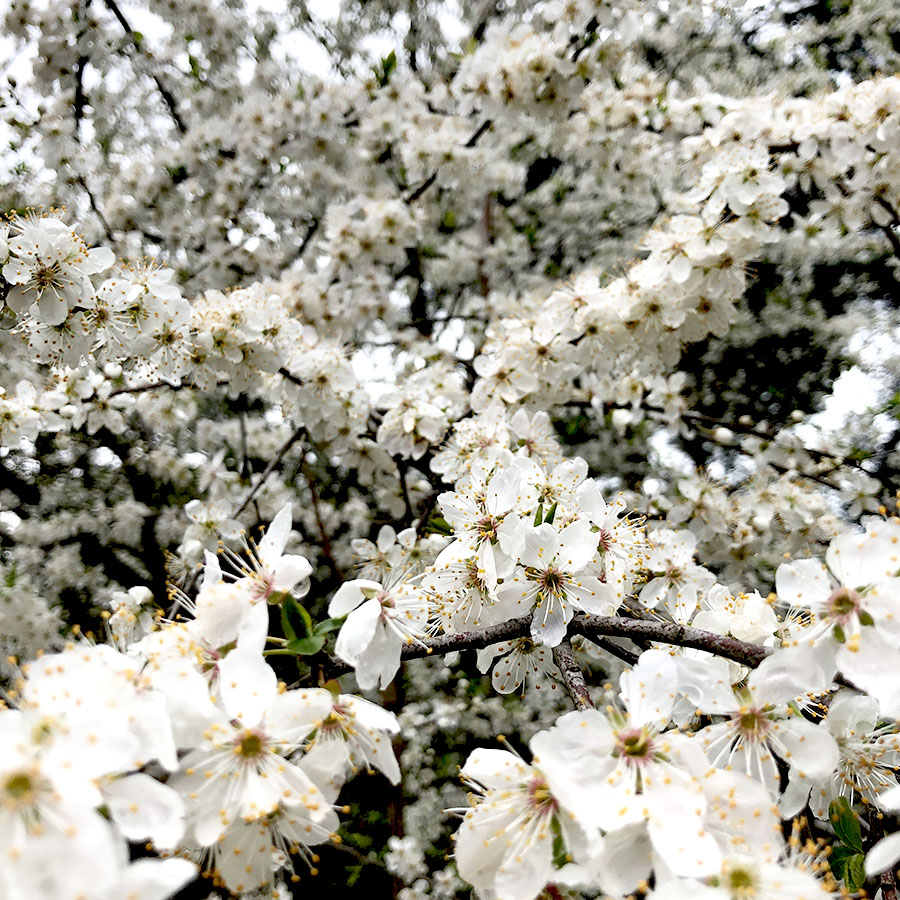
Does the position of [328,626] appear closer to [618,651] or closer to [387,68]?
[618,651]

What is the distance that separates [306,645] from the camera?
105 centimetres

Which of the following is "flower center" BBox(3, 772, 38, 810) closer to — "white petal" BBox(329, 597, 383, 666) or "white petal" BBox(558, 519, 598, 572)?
"white petal" BBox(329, 597, 383, 666)

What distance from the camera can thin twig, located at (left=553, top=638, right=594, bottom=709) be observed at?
1.07 m

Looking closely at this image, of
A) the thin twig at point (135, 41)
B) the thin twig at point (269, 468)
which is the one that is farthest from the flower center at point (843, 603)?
the thin twig at point (135, 41)

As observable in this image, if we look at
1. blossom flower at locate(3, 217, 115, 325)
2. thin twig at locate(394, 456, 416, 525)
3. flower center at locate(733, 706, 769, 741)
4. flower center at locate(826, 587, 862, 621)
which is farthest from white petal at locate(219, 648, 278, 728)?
thin twig at locate(394, 456, 416, 525)

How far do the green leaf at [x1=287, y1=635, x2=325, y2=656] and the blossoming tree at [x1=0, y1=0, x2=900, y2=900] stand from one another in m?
0.04

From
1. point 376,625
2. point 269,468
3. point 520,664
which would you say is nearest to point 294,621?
point 376,625

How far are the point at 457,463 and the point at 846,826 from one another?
145cm

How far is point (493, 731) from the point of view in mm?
4547

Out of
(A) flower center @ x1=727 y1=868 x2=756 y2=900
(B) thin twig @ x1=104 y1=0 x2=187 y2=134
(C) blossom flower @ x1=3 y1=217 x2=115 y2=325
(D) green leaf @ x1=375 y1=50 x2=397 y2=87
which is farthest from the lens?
(D) green leaf @ x1=375 y1=50 x2=397 y2=87

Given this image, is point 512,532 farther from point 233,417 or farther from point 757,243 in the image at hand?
point 233,417

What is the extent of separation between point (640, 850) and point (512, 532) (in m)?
0.55

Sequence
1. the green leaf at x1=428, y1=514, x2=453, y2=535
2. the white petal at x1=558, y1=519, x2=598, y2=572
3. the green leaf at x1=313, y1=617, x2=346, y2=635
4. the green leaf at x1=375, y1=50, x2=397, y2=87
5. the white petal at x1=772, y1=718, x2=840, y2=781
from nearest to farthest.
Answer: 1. the white petal at x1=772, y1=718, x2=840, y2=781
2. the green leaf at x1=313, y1=617, x2=346, y2=635
3. the white petal at x1=558, y1=519, x2=598, y2=572
4. the green leaf at x1=428, y1=514, x2=453, y2=535
5. the green leaf at x1=375, y1=50, x2=397, y2=87

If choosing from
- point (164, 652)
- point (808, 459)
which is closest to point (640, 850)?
point (164, 652)
